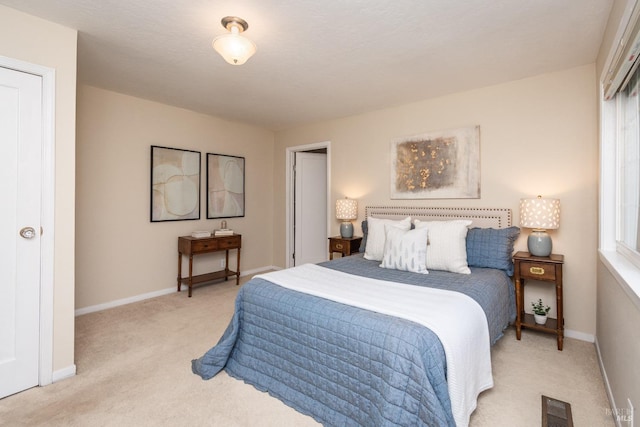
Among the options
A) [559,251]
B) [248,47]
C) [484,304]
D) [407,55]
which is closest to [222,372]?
[484,304]

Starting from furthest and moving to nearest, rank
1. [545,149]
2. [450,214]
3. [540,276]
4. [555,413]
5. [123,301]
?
1. [123,301]
2. [450,214]
3. [545,149]
4. [540,276]
5. [555,413]

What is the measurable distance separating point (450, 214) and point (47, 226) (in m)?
3.49

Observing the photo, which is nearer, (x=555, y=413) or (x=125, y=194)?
(x=555, y=413)

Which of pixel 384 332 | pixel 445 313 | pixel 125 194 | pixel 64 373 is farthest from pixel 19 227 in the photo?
pixel 445 313

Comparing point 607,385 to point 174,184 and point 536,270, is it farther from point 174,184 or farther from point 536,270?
point 174,184

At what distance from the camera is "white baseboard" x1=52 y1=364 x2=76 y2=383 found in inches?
83.2

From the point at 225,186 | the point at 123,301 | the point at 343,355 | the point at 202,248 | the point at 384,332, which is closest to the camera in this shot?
the point at 384,332

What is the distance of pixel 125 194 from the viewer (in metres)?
3.68

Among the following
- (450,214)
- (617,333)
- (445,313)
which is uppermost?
(450,214)

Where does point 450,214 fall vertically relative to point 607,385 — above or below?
above

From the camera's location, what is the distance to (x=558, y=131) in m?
2.85

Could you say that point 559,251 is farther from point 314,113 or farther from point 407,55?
point 314,113

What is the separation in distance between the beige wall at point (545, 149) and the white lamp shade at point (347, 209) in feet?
2.08

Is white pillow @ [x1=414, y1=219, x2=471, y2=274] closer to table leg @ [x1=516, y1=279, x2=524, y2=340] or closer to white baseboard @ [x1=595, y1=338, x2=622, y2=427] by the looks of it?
table leg @ [x1=516, y1=279, x2=524, y2=340]
